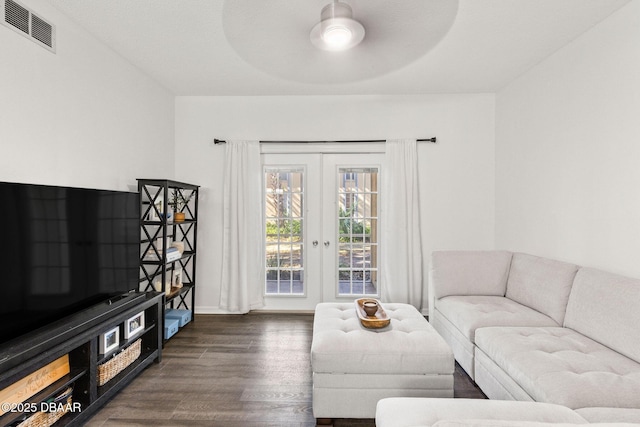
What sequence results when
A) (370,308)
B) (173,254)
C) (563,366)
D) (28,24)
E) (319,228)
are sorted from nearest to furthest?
(563,366) < (28,24) < (370,308) < (173,254) < (319,228)

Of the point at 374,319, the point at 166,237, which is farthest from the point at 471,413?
the point at 166,237

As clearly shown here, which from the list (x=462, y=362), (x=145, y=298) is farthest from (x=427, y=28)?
(x=145, y=298)

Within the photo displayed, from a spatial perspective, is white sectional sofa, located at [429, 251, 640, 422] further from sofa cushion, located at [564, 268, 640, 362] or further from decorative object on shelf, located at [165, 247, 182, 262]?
decorative object on shelf, located at [165, 247, 182, 262]

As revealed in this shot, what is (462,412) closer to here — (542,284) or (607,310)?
(607,310)

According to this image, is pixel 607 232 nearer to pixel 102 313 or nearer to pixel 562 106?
pixel 562 106

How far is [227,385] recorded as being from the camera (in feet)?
7.47

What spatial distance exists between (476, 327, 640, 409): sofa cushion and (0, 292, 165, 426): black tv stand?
2.46 metres

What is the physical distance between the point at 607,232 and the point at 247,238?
10.9 feet

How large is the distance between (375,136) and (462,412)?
3.09m

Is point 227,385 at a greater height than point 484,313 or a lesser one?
lesser

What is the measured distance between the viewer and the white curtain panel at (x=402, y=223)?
3.70m

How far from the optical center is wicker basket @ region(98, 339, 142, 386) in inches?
80.2

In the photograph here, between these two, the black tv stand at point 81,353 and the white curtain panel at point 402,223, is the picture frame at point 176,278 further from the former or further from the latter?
the white curtain panel at point 402,223

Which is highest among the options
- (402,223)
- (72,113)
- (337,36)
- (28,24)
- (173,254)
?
(28,24)
